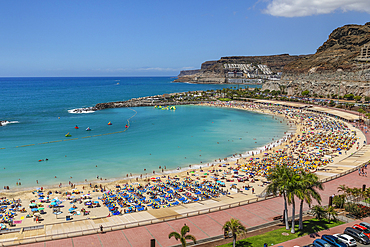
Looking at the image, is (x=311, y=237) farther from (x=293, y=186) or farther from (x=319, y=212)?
(x=293, y=186)

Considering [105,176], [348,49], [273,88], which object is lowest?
[105,176]

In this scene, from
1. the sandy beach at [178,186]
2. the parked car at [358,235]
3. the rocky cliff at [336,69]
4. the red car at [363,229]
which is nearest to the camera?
the parked car at [358,235]

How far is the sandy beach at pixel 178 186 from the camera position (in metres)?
27.8

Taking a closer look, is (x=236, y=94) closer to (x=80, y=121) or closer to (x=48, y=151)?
(x=80, y=121)

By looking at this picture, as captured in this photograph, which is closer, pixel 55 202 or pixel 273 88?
pixel 55 202

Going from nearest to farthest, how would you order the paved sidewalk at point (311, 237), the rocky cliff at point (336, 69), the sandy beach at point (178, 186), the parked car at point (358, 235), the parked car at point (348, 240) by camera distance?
the parked car at point (348, 240) → the parked car at point (358, 235) → the paved sidewalk at point (311, 237) → the sandy beach at point (178, 186) → the rocky cliff at point (336, 69)

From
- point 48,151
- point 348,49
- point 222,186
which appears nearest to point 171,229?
point 222,186

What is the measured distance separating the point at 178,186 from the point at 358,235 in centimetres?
2004

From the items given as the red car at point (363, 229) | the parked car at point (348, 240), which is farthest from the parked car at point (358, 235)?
the parked car at point (348, 240)

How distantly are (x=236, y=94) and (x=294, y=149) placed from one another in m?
99.6

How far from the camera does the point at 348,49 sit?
143 metres

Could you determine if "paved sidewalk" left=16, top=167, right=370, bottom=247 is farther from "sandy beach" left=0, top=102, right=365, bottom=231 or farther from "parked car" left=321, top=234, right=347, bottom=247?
"sandy beach" left=0, top=102, right=365, bottom=231

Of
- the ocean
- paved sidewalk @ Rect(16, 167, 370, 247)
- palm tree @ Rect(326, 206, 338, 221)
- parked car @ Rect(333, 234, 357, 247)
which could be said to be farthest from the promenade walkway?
the ocean

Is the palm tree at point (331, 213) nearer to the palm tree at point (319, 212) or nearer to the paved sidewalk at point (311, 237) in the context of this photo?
the palm tree at point (319, 212)
